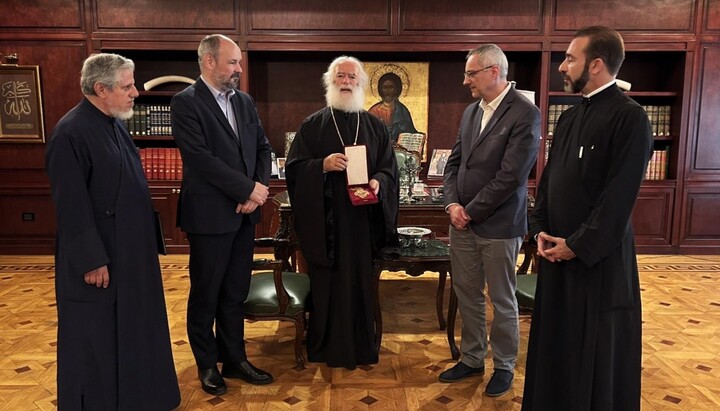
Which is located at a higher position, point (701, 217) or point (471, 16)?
point (471, 16)

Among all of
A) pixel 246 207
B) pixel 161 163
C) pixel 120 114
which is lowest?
pixel 246 207

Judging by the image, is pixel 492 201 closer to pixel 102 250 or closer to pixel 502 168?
pixel 502 168

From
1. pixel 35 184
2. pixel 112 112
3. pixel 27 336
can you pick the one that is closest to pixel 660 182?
pixel 112 112

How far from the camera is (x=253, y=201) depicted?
2.53 metres

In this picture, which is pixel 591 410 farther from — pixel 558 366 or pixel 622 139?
pixel 622 139

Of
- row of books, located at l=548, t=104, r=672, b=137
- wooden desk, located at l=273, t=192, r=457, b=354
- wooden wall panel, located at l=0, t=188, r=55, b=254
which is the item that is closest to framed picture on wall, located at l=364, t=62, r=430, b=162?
row of books, located at l=548, t=104, r=672, b=137

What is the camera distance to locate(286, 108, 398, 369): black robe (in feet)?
9.22

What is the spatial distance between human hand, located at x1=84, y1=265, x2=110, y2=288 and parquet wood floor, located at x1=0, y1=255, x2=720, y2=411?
2.58ft

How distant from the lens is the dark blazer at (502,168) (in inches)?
97.2

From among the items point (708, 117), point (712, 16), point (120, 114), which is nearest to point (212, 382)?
point (120, 114)

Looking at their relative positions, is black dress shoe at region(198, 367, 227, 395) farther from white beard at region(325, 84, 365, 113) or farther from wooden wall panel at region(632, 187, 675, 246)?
wooden wall panel at region(632, 187, 675, 246)

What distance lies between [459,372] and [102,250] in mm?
1780

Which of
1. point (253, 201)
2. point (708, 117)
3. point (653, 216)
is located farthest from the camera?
point (653, 216)

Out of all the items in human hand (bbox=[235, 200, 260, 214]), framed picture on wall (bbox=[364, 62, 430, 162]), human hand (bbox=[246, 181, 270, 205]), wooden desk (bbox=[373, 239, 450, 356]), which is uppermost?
framed picture on wall (bbox=[364, 62, 430, 162])
